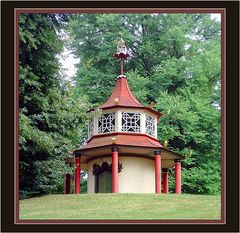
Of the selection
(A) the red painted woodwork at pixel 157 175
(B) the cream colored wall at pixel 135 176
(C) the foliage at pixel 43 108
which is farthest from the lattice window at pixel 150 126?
(C) the foliage at pixel 43 108

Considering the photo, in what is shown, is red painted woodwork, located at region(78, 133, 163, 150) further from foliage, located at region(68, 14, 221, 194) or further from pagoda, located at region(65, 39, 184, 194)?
foliage, located at region(68, 14, 221, 194)

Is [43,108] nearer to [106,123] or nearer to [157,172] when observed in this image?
[106,123]

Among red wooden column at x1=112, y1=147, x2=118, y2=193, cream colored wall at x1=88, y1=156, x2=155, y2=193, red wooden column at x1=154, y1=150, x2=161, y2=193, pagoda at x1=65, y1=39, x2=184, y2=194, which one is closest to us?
red wooden column at x1=112, y1=147, x2=118, y2=193

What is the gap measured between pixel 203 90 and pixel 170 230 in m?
25.8

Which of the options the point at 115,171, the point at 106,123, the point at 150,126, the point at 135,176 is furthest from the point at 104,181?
the point at 150,126

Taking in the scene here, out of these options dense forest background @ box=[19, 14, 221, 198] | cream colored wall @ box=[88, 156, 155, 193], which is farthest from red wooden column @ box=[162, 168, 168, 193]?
dense forest background @ box=[19, 14, 221, 198]

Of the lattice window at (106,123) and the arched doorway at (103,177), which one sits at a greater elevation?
the lattice window at (106,123)

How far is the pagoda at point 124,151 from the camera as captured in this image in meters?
26.6

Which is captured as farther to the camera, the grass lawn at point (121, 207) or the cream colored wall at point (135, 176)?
the cream colored wall at point (135, 176)

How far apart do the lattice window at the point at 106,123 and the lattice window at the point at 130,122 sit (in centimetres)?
52

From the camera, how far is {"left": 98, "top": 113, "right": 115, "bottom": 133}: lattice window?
27864 millimetres

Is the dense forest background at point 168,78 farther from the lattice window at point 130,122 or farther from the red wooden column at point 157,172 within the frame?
the red wooden column at point 157,172
